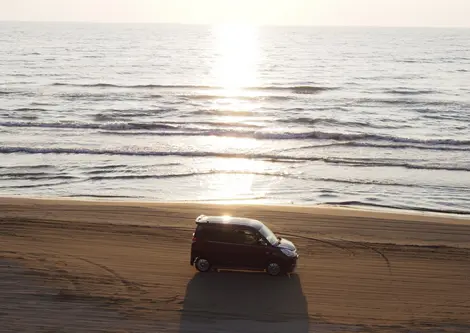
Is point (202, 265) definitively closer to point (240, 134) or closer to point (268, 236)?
point (268, 236)

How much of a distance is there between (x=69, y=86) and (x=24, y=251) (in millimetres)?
48067

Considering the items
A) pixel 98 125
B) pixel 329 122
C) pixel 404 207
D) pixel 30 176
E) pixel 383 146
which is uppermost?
pixel 30 176

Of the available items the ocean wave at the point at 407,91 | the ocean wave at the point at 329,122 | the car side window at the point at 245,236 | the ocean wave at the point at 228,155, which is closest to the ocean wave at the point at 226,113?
the ocean wave at the point at 329,122

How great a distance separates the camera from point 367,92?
205 feet

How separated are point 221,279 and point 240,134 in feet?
85.5

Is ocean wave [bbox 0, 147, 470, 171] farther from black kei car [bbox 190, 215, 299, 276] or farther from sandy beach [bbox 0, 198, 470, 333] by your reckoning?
black kei car [bbox 190, 215, 299, 276]

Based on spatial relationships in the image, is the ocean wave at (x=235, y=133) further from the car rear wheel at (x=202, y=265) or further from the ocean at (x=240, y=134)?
the car rear wheel at (x=202, y=265)

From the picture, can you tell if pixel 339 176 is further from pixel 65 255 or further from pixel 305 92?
pixel 305 92

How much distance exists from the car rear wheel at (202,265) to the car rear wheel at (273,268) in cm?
147

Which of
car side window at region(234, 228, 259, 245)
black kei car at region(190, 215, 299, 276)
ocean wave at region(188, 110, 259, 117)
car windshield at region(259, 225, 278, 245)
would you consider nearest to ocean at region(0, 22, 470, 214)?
ocean wave at region(188, 110, 259, 117)

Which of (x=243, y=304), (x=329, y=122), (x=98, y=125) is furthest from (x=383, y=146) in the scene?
(x=243, y=304)

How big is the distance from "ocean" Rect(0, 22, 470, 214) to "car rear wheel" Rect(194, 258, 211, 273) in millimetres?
10003

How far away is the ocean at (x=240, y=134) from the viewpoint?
28328 mm

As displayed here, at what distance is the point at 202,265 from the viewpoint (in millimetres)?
16469
